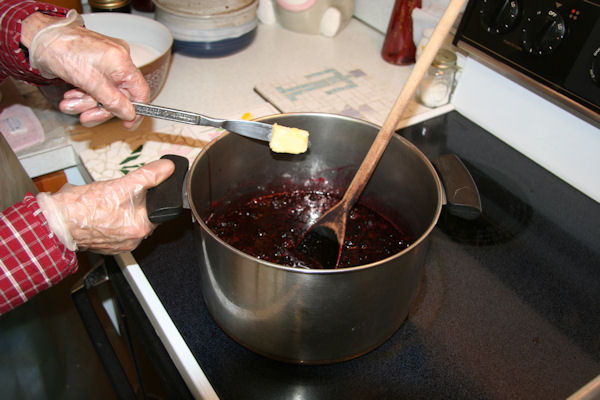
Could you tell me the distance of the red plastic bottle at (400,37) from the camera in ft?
3.65

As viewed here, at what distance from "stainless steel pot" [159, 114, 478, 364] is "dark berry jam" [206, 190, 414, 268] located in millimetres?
27

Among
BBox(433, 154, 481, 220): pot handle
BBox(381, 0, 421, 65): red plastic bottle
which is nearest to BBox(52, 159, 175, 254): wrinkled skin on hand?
BBox(433, 154, 481, 220): pot handle

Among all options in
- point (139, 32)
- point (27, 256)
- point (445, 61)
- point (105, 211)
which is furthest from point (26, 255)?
point (445, 61)

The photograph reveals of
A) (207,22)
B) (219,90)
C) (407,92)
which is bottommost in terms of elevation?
(219,90)

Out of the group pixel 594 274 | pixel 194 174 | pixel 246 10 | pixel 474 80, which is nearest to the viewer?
pixel 194 174

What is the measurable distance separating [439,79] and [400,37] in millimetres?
206

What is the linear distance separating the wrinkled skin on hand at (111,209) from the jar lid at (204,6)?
1.91ft

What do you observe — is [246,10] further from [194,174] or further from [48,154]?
[194,174]

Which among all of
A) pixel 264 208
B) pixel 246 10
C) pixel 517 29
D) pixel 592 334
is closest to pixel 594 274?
pixel 592 334

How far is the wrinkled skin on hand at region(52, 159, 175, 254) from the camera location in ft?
2.04

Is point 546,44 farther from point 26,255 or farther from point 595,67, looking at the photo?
point 26,255

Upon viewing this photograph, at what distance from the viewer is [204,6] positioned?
111 cm

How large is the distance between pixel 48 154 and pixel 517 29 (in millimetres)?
891

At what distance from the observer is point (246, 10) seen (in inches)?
43.9
